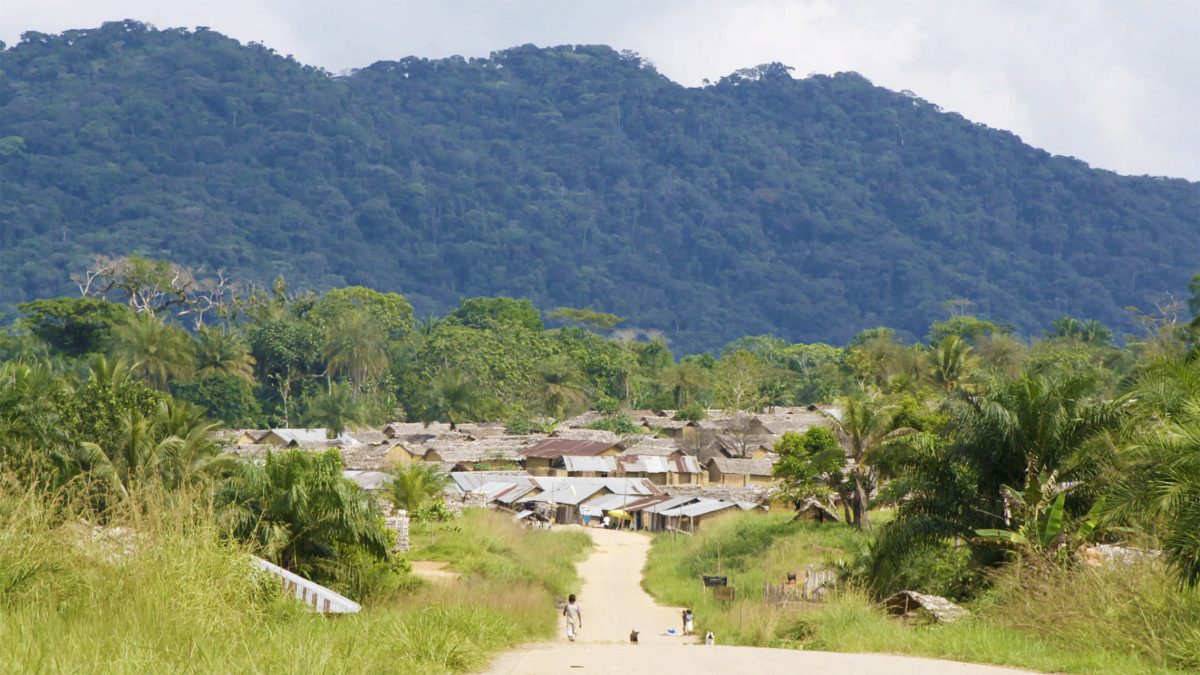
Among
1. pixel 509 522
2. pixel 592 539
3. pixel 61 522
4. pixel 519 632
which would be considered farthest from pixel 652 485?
pixel 61 522

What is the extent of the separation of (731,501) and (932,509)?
123 feet

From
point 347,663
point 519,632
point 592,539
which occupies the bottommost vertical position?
point 592,539

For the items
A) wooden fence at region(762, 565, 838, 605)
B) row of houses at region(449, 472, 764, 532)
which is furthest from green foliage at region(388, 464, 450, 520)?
wooden fence at region(762, 565, 838, 605)

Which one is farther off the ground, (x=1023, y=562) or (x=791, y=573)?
(x=1023, y=562)

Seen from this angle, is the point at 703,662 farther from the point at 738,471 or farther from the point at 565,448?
the point at 565,448

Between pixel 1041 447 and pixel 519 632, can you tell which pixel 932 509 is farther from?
pixel 519 632

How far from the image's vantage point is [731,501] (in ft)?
207

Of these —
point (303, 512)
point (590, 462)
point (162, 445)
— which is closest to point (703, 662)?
point (303, 512)

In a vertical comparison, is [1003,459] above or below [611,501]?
above

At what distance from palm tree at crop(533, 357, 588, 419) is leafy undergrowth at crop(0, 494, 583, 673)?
104m

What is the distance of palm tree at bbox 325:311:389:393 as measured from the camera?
116 m

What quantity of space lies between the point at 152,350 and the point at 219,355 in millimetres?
12066

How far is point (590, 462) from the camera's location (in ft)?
263

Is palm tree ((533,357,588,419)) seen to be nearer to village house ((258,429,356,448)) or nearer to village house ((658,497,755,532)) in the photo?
village house ((258,429,356,448))
